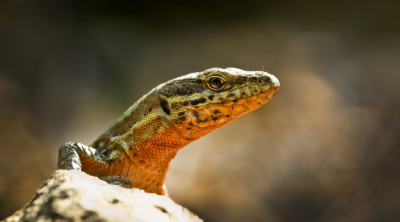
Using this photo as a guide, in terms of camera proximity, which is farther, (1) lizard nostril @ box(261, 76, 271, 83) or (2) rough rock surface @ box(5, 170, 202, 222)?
(1) lizard nostril @ box(261, 76, 271, 83)

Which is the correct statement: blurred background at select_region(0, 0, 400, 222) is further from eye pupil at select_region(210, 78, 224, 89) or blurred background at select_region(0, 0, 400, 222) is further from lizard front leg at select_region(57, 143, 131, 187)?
eye pupil at select_region(210, 78, 224, 89)

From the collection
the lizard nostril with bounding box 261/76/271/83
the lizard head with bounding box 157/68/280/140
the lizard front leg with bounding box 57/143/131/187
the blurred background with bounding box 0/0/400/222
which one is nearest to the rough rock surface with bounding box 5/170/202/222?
the lizard front leg with bounding box 57/143/131/187

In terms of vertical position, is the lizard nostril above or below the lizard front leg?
above

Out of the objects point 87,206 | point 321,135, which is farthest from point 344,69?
point 87,206

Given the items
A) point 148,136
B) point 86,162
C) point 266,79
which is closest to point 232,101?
point 266,79

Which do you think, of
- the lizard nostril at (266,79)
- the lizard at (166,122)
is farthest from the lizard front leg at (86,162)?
the lizard nostril at (266,79)

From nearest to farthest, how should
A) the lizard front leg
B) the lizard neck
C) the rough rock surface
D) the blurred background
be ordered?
1. the rough rock surface
2. the lizard front leg
3. the lizard neck
4. the blurred background

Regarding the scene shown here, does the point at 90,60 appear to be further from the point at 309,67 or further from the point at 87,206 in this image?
the point at 87,206

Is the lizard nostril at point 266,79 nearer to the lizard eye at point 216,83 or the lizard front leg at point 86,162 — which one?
the lizard eye at point 216,83
